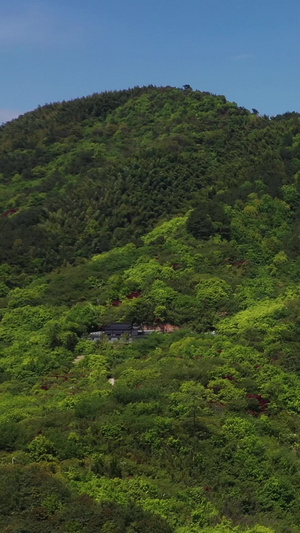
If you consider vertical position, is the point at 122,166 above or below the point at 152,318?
above

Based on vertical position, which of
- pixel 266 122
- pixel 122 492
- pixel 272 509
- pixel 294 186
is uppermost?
pixel 266 122

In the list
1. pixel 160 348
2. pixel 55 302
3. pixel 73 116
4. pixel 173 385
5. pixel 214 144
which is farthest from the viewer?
pixel 73 116

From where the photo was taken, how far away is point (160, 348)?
48625 mm

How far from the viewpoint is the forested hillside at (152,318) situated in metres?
31.5

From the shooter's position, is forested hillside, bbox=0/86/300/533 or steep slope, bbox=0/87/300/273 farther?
steep slope, bbox=0/87/300/273

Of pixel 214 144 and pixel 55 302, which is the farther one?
pixel 214 144

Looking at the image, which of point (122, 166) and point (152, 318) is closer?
point (152, 318)

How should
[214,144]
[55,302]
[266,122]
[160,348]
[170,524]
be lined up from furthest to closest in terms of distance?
[266,122], [214,144], [55,302], [160,348], [170,524]

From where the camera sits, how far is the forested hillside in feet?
103

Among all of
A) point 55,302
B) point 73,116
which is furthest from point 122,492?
point 73,116

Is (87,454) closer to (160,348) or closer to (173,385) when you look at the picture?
(173,385)

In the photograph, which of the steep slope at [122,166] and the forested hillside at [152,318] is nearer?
the forested hillside at [152,318]

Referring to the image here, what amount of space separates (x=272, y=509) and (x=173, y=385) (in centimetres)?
931

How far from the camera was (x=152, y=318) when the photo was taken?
175ft
